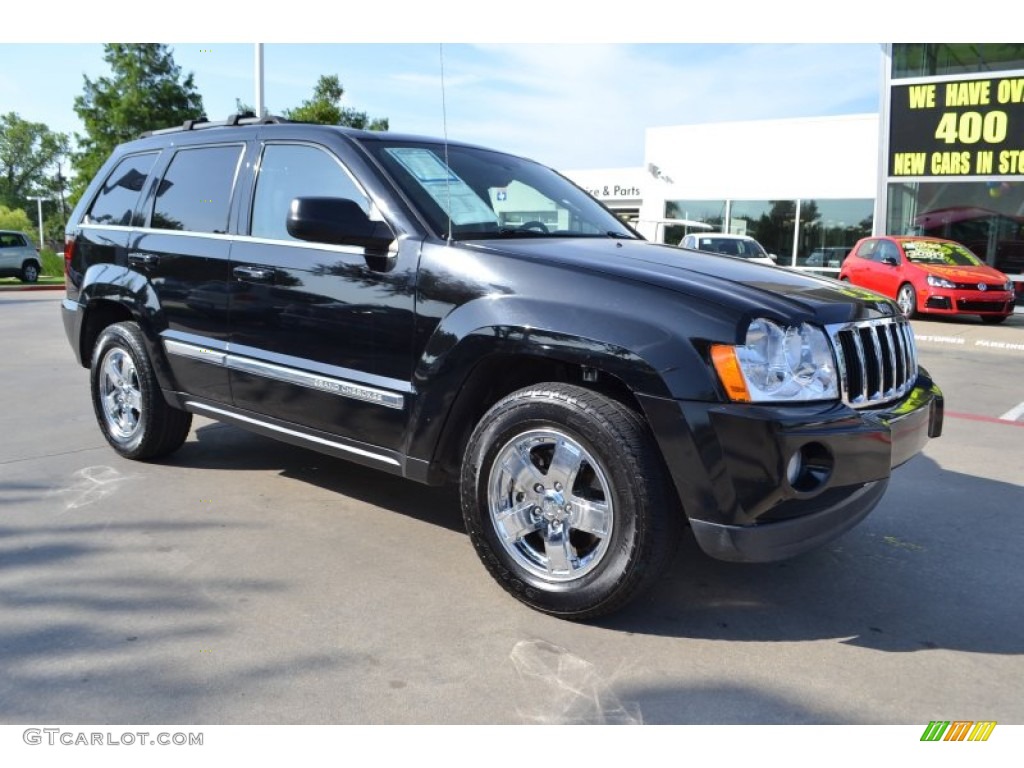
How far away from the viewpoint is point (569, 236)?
13.4 ft

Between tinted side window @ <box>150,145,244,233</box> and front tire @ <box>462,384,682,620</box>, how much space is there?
6.80ft

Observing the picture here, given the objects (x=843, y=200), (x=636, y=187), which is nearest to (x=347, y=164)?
(x=843, y=200)

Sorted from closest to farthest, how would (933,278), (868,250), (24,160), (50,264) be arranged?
(933,278)
(868,250)
(50,264)
(24,160)

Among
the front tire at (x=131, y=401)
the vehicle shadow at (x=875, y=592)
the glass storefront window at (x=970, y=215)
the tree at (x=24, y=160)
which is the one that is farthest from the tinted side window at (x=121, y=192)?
the tree at (x=24, y=160)

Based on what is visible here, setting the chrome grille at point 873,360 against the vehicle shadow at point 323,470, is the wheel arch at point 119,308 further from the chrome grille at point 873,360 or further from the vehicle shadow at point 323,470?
the chrome grille at point 873,360

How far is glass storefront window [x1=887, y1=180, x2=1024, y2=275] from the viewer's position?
19984 mm

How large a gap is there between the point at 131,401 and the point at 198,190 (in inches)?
54.9

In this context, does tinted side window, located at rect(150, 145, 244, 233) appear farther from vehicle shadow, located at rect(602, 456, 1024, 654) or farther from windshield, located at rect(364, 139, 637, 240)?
vehicle shadow, located at rect(602, 456, 1024, 654)

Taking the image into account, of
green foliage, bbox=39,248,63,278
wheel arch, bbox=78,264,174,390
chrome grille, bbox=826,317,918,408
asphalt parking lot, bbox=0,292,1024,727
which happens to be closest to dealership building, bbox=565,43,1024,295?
wheel arch, bbox=78,264,174,390

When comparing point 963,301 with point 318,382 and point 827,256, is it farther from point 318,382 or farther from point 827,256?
point 318,382

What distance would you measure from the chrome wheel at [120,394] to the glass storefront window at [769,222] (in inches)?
877

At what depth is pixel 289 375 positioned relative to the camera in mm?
3939

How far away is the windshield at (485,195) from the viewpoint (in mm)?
3686

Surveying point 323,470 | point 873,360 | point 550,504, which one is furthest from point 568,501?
point 323,470
